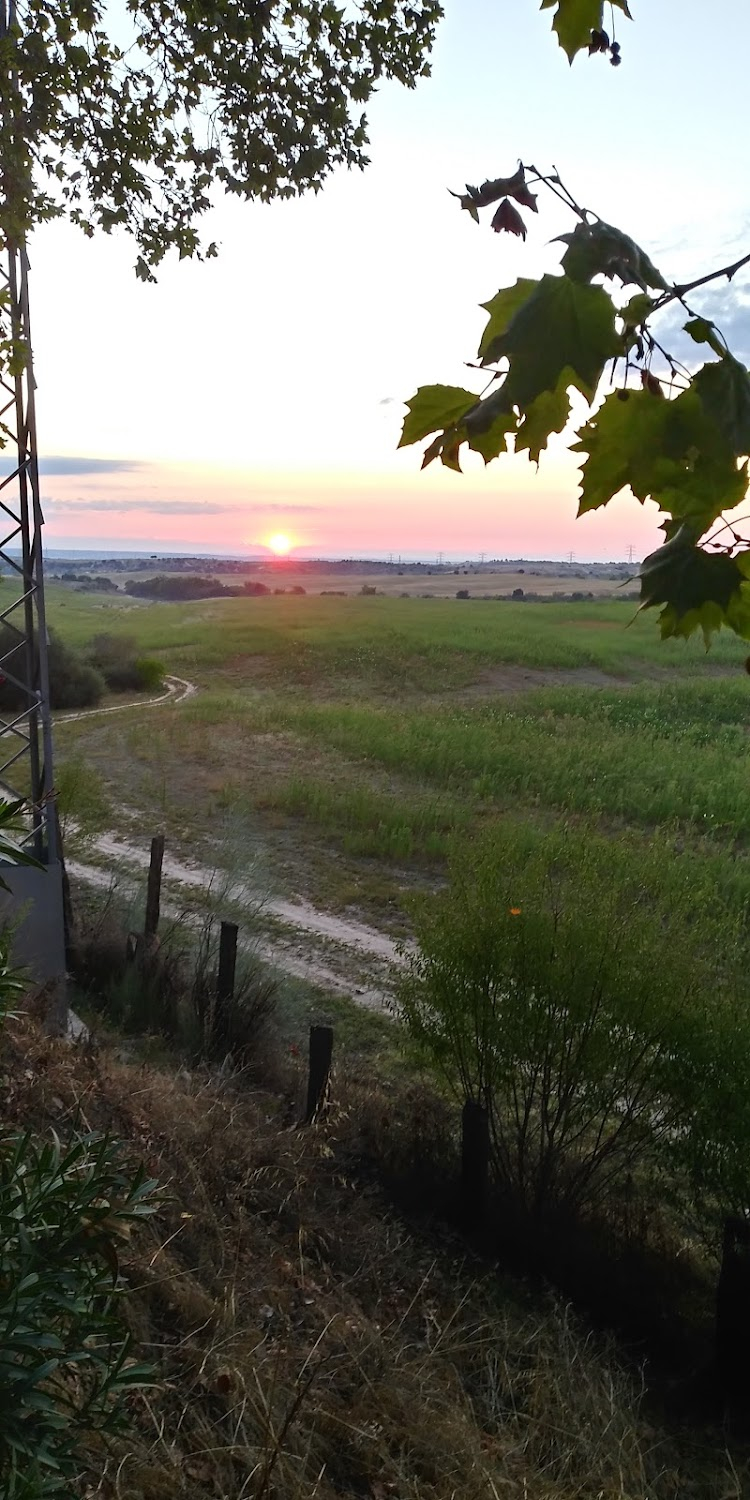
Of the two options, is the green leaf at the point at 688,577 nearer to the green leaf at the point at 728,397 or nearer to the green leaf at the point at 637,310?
the green leaf at the point at 728,397

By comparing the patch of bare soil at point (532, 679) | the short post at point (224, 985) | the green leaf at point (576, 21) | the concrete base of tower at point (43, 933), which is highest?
the green leaf at point (576, 21)

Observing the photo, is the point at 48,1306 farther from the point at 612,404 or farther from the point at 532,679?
the point at 532,679

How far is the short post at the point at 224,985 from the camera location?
6023mm

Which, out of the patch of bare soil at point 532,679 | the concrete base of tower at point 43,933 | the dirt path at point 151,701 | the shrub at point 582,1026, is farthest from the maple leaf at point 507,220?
the patch of bare soil at point 532,679

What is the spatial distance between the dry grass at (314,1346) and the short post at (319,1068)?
149mm

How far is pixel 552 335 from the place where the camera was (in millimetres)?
931

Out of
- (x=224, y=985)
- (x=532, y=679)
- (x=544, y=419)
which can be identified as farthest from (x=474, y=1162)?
(x=532, y=679)

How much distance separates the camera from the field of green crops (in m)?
12.1

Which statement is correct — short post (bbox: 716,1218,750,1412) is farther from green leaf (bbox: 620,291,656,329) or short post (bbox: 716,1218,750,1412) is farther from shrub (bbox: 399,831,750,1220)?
green leaf (bbox: 620,291,656,329)

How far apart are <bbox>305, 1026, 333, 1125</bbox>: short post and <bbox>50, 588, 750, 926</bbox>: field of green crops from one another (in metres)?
2.11

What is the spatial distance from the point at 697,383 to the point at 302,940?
8451 mm

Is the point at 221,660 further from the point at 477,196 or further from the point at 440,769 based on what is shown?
the point at 477,196

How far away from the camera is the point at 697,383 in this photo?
968 millimetres

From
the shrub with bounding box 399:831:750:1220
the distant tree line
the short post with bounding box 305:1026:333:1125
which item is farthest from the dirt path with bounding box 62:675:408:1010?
the distant tree line
